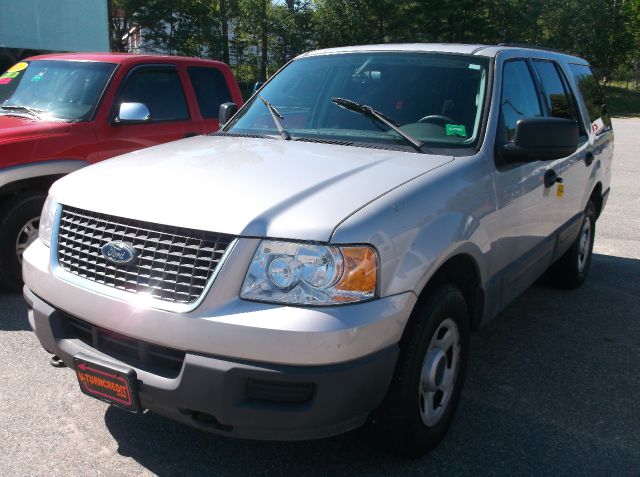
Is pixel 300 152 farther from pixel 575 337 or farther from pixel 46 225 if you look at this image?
pixel 575 337

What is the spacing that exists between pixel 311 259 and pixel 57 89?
4.31m

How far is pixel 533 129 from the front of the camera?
3311 millimetres

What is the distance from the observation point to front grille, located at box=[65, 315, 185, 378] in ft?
8.29

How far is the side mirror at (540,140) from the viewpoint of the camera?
3318 mm

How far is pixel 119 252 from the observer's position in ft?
8.65

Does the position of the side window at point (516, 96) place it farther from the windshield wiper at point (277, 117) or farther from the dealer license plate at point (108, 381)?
the dealer license plate at point (108, 381)

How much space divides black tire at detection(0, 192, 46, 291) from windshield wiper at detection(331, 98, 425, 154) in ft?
8.62

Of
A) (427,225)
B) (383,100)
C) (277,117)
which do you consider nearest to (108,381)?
(427,225)

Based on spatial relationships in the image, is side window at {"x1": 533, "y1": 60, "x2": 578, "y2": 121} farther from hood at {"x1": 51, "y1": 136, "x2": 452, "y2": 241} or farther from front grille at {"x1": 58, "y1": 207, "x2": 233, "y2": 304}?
front grille at {"x1": 58, "y1": 207, "x2": 233, "y2": 304}

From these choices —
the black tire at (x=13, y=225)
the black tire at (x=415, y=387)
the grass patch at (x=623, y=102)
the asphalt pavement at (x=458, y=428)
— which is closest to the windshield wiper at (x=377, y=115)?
the black tire at (x=415, y=387)

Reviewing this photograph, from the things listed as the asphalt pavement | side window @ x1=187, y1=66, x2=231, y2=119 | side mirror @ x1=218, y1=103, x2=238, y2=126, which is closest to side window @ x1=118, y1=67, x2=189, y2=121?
side window @ x1=187, y1=66, x2=231, y2=119

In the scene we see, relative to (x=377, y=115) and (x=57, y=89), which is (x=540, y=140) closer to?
(x=377, y=115)

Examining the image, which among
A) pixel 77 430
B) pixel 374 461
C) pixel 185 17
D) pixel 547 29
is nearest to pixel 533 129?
pixel 374 461

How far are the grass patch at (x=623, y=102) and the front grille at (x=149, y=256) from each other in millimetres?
42164
